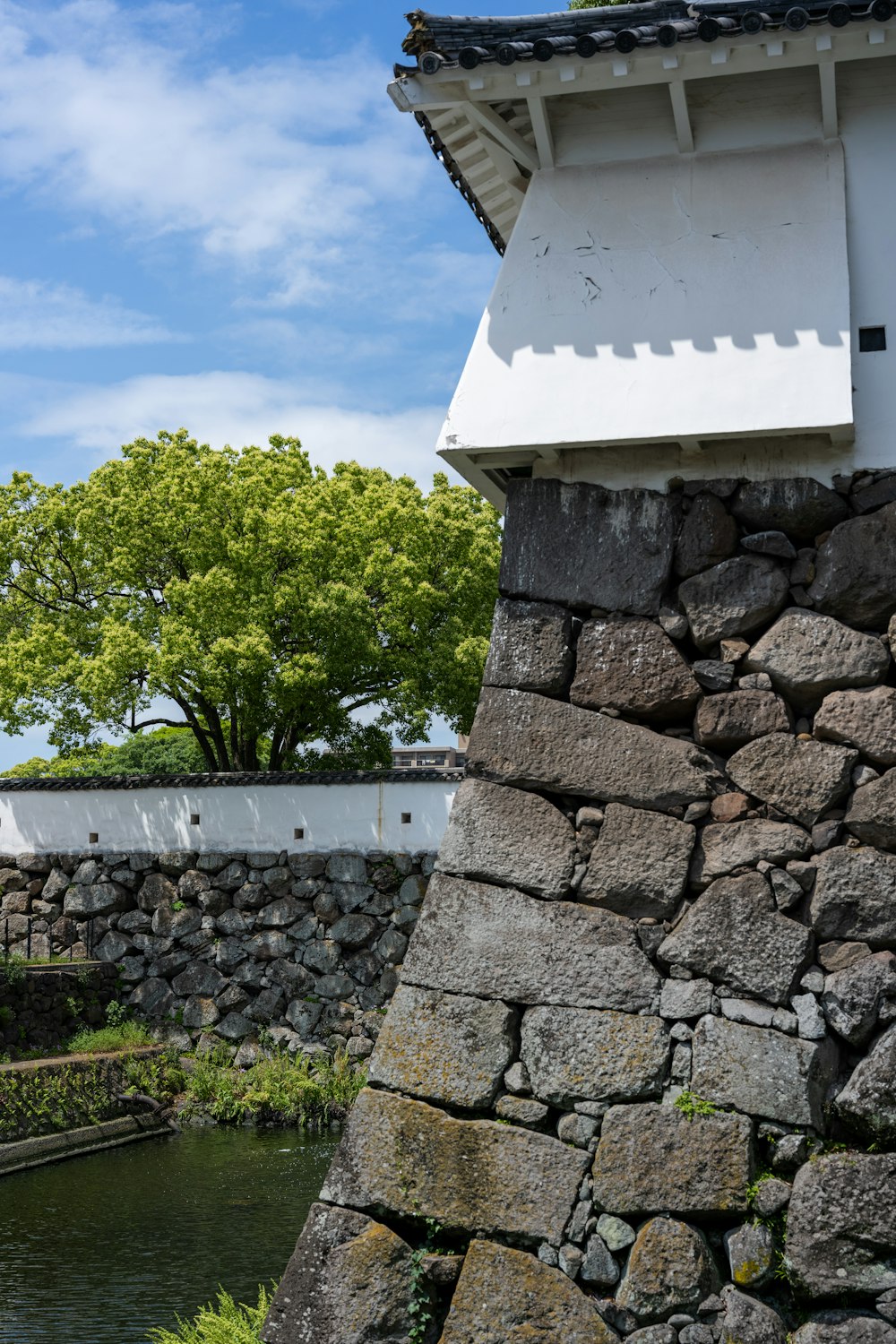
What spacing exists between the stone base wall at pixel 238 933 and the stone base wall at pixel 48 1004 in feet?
1.61

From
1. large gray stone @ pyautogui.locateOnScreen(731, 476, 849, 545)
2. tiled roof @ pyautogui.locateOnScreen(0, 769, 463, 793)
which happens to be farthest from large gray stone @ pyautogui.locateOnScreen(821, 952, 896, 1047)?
tiled roof @ pyautogui.locateOnScreen(0, 769, 463, 793)

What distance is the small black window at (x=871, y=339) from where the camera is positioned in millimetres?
4730

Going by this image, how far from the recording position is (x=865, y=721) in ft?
14.4

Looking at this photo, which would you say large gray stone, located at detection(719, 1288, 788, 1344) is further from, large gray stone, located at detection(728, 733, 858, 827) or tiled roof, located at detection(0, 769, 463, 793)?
tiled roof, located at detection(0, 769, 463, 793)

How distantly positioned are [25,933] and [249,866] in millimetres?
2849

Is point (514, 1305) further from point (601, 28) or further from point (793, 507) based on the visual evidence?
point (601, 28)

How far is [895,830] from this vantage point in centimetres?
429

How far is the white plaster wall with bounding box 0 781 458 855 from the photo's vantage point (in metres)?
15.2

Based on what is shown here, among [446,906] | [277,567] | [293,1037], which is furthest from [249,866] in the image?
[446,906]

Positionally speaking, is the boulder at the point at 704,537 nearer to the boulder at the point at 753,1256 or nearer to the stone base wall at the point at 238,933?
the boulder at the point at 753,1256

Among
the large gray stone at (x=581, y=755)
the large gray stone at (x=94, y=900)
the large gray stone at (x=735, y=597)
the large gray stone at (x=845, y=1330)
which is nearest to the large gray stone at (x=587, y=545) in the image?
the large gray stone at (x=735, y=597)

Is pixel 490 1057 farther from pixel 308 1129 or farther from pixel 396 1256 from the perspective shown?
pixel 308 1129

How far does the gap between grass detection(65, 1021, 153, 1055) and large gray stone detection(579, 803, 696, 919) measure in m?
10.5

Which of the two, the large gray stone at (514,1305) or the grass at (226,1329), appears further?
the grass at (226,1329)
